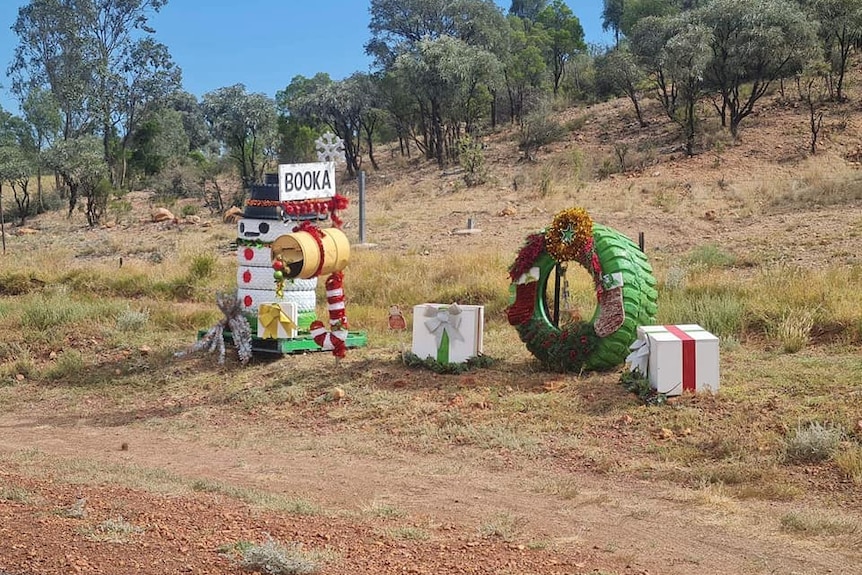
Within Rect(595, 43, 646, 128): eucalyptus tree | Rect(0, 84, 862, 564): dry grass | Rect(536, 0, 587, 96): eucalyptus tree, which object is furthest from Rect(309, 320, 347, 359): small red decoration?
Rect(536, 0, 587, 96): eucalyptus tree

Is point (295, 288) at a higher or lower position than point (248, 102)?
lower

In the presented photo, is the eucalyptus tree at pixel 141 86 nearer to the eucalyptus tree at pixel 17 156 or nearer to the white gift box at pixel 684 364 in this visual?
the eucalyptus tree at pixel 17 156

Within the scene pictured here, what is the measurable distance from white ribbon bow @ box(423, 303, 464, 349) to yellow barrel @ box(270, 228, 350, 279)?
1.16 metres

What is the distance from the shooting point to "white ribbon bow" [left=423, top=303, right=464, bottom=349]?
408 inches

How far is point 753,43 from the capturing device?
94.5ft

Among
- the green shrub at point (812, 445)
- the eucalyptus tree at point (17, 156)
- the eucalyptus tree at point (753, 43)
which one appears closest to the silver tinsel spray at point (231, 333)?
the green shrub at point (812, 445)

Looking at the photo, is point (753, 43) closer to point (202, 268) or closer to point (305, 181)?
point (202, 268)

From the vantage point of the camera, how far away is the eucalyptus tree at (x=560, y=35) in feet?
161

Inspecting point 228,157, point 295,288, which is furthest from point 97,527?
point 228,157

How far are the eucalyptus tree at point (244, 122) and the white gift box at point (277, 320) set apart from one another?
28.7m

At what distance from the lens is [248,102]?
131ft

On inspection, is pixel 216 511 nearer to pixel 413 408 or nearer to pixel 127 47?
pixel 413 408

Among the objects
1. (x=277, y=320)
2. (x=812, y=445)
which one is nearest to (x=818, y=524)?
(x=812, y=445)

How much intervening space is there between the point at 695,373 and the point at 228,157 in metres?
41.3
